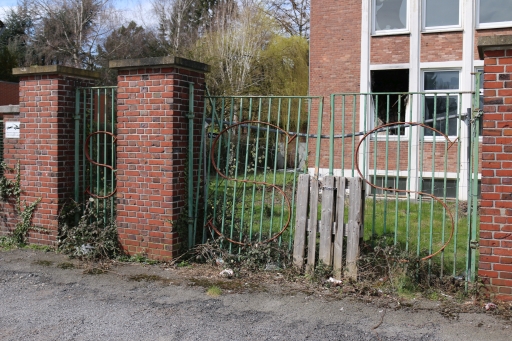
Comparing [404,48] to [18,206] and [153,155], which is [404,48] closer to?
[153,155]

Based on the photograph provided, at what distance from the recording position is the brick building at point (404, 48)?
14070 mm

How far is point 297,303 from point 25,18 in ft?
126

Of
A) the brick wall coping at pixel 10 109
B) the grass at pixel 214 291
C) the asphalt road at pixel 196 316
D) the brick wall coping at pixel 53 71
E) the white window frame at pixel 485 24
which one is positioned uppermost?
the white window frame at pixel 485 24

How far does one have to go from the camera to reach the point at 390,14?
15.1m

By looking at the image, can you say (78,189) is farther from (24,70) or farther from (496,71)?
(496,71)

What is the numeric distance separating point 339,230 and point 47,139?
4090mm

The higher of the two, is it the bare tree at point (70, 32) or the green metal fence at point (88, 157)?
the bare tree at point (70, 32)

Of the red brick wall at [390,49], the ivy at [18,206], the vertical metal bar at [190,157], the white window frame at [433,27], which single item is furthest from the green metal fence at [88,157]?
the white window frame at [433,27]

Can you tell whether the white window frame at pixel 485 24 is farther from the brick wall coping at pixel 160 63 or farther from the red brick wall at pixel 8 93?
the red brick wall at pixel 8 93

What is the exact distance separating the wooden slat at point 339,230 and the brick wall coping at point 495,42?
1.82 meters

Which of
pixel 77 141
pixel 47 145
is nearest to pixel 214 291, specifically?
pixel 77 141

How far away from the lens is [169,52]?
2948 cm

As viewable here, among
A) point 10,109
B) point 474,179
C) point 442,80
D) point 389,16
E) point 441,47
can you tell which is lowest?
point 474,179

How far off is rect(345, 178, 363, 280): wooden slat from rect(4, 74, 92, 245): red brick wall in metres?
3.90
